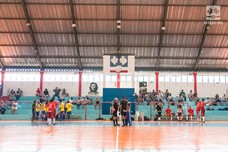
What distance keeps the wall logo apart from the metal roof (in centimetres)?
36

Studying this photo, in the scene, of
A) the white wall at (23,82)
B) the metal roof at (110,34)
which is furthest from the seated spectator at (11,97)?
the metal roof at (110,34)

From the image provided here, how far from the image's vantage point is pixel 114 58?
2964 cm

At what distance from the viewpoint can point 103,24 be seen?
33.9 meters

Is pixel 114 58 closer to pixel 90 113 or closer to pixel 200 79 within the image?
pixel 90 113

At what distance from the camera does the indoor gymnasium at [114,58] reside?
29875mm

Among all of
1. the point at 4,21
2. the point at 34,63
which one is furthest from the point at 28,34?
the point at 34,63

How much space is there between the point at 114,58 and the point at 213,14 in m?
12.4

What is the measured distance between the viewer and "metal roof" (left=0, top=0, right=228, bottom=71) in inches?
1251

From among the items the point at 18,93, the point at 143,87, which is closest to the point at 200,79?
the point at 143,87

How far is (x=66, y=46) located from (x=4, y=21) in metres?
7.83

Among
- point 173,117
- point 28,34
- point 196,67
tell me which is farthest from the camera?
point 196,67

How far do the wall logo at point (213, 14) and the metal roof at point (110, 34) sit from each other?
1.19 feet

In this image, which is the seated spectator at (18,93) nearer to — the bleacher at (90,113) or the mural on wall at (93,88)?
the bleacher at (90,113)

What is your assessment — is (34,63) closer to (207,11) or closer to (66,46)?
(66,46)
